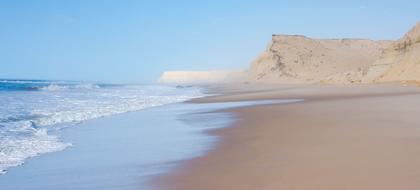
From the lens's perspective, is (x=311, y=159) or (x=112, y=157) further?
(x=112, y=157)

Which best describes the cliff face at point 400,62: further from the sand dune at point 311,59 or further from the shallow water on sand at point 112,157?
the shallow water on sand at point 112,157

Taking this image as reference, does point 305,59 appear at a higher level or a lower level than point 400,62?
higher

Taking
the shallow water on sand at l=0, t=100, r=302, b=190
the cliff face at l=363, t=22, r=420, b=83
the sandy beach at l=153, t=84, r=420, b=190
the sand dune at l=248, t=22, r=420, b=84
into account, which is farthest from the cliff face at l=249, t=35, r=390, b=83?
the sandy beach at l=153, t=84, r=420, b=190

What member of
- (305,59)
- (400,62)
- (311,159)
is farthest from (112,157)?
(305,59)

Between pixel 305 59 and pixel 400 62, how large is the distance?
36.9m

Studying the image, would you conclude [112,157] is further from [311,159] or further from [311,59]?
[311,59]

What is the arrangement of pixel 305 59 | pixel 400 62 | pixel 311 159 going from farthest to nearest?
pixel 305 59 → pixel 400 62 → pixel 311 159

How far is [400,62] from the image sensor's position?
43.6 m

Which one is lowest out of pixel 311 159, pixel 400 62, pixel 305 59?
pixel 311 159

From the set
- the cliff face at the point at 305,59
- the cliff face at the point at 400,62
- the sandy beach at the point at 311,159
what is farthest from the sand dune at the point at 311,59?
the sandy beach at the point at 311,159

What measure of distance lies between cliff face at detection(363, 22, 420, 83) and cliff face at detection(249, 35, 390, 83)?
2168 cm

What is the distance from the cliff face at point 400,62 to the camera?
4050 cm

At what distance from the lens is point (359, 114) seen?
491 inches

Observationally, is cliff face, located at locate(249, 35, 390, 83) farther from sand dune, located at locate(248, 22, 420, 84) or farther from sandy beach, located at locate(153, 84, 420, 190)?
sandy beach, located at locate(153, 84, 420, 190)
